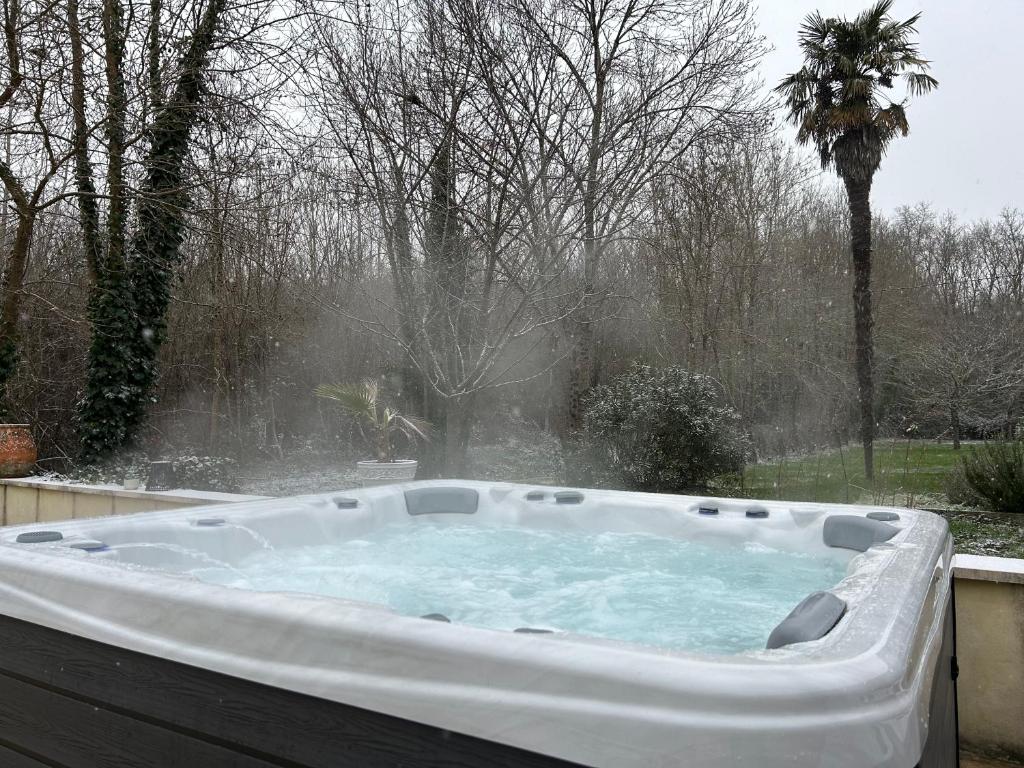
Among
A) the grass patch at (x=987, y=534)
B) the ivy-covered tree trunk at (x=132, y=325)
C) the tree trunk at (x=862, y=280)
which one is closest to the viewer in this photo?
the grass patch at (x=987, y=534)

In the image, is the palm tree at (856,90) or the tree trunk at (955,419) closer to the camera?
the tree trunk at (955,419)

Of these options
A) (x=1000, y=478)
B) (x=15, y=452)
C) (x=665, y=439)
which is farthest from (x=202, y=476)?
(x=1000, y=478)

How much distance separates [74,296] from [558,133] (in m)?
4.87

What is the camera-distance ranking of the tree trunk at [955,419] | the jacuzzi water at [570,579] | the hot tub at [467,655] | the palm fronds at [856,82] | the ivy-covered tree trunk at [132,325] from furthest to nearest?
the palm fronds at [856,82] → the tree trunk at [955,419] → the ivy-covered tree trunk at [132,325] → the jacuzzi water at [570,579] → the hot tub at [467,655]

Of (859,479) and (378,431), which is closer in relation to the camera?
(859,479)

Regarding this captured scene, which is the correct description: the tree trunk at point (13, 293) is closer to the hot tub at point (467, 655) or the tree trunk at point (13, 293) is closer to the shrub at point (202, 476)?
the shrub at point (202, 476)

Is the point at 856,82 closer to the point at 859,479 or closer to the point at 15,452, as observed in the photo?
the point at 859,479

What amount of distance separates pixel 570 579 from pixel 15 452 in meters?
4.42

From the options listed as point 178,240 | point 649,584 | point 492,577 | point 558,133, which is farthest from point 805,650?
point 178,240

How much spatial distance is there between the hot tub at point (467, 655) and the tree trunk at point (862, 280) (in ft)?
22.0

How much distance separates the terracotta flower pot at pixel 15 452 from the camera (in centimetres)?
506

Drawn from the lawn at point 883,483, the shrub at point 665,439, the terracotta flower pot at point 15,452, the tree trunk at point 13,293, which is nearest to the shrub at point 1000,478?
the lawn at point 883,483

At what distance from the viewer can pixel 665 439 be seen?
5711mm

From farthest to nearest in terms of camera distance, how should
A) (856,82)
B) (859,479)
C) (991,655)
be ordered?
(856,82) < (859,479) < (991,655)
